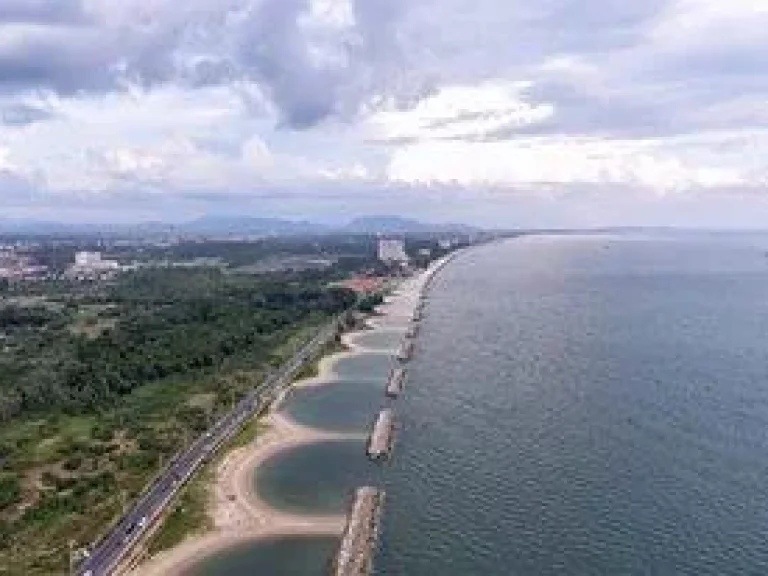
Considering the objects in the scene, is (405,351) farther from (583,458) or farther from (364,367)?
(583,458)

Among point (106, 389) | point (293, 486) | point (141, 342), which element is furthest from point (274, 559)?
point (141, 342)

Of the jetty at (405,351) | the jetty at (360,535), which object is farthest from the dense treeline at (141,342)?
the jetty at (360,535)

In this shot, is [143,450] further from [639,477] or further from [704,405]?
[704,405]

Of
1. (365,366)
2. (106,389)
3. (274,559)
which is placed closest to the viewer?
(274,559)

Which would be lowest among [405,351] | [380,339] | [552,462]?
[380,339]

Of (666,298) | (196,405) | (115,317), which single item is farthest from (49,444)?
(666,298)

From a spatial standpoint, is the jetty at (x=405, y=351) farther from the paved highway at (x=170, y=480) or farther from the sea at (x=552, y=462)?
the paved highway at (x=170, y=480)

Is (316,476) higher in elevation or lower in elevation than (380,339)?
lower

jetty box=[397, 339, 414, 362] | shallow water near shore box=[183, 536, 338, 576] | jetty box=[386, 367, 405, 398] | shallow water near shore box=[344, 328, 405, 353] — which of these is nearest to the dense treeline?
shallow water near shore box=[344, 328, 405, 353]
